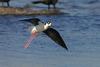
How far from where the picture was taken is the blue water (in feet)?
48.0

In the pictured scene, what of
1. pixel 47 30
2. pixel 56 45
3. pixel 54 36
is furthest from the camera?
pixel 56 45

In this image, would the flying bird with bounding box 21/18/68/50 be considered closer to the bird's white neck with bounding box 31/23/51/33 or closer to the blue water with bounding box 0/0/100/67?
the bird's white neck with bounding box 31/23/51/33

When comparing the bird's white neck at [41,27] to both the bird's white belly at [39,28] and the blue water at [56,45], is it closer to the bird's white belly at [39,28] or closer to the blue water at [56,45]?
the bird's white belly at [39,28]

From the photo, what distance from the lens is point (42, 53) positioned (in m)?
15.8

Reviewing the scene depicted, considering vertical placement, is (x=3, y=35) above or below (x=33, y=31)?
below

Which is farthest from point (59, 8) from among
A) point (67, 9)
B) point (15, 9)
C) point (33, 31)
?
point (33, 31)

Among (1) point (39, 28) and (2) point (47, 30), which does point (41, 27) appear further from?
(2) point (47, 30)

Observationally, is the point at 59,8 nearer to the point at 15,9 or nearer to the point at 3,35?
the point at 15,9

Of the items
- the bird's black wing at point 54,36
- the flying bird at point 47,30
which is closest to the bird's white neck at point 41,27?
the flying bird at point 47,30

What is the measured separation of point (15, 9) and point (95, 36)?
8.12 metres

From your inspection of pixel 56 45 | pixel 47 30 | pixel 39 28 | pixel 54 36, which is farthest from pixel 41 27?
pixel 56 45

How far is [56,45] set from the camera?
17.0 metres

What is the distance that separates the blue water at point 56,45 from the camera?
14633 millimetres

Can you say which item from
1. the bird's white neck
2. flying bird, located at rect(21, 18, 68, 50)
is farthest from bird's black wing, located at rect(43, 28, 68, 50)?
the bird's white neck
